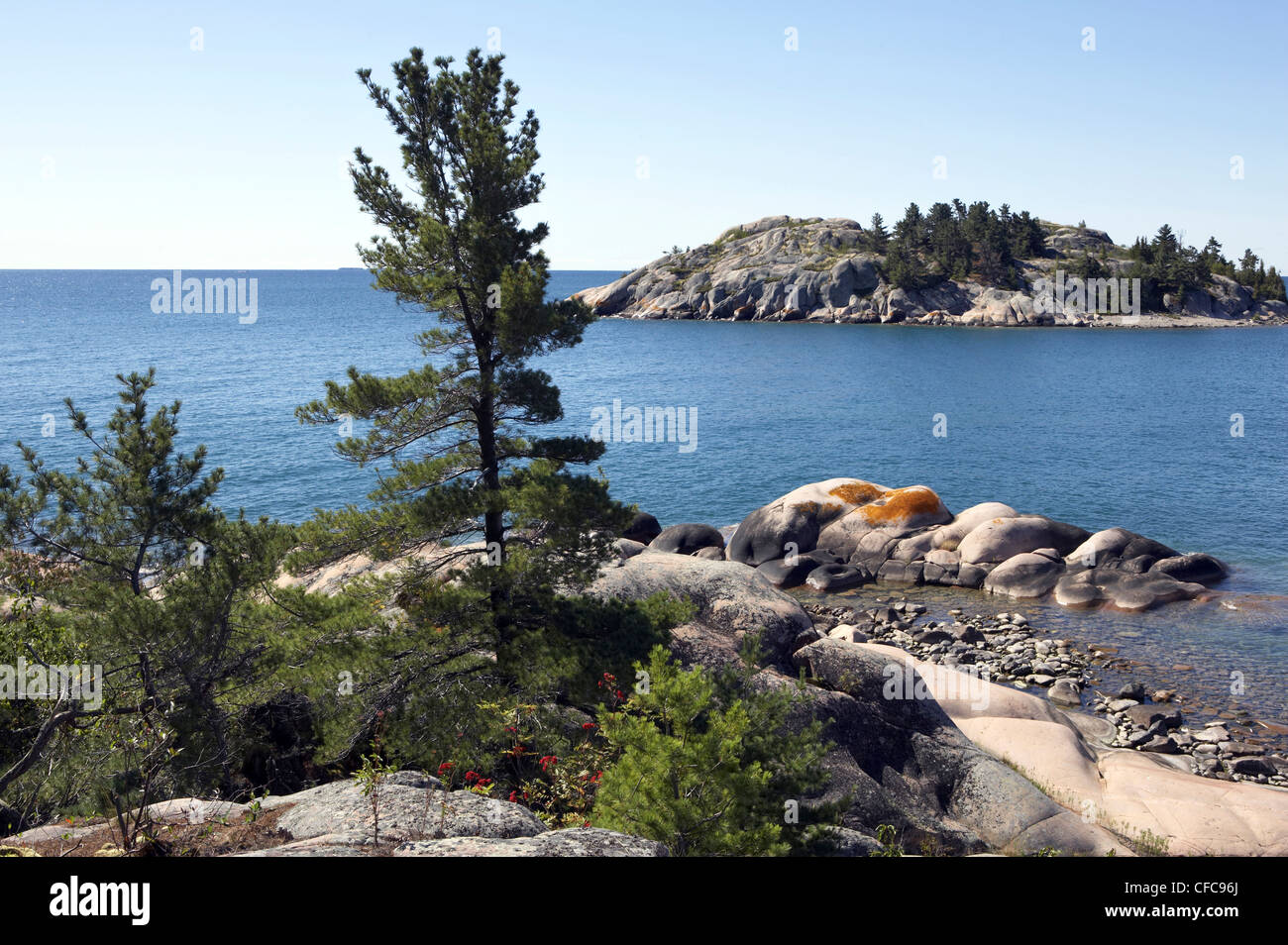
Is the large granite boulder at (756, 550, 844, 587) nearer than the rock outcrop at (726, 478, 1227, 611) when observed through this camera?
No

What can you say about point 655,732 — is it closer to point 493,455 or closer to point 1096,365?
point 493,455

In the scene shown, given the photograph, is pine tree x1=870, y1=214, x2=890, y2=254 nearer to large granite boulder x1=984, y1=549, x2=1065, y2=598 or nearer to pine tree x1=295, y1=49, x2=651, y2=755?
large granite boulder x1=984, y1=549, x2=1065, y2=598

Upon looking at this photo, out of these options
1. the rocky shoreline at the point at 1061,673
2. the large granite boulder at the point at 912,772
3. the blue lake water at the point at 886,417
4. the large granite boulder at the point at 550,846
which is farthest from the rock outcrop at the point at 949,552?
the large granite boulder at the point at 550,846

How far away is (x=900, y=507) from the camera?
37781mm

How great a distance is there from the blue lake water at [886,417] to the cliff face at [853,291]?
709cm

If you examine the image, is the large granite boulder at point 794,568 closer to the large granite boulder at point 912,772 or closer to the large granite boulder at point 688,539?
the large granite boulder at point 688,539

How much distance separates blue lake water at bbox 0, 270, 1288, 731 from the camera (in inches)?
1583

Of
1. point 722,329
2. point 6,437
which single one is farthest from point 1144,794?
point 722,329

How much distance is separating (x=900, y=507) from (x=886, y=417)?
91.3 feet

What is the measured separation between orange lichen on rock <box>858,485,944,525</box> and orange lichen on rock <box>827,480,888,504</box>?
54cm

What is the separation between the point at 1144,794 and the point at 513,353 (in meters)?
17.0

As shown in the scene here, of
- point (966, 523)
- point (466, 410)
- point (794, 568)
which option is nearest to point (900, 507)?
point (966, 523)

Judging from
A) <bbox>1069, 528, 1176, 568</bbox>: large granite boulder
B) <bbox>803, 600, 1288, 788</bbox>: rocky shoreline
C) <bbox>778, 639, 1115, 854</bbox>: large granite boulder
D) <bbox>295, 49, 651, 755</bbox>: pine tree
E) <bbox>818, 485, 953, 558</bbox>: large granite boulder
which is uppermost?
<bbox>295, 49, 651, 755</bbox>: pine tree

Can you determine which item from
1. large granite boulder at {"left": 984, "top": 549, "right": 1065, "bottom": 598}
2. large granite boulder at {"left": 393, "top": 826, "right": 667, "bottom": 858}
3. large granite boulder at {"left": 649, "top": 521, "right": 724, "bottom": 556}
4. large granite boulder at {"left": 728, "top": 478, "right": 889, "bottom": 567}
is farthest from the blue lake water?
large granite boulder at {"left": 393, "top": 826, "right": 667, "bottom": 858}
